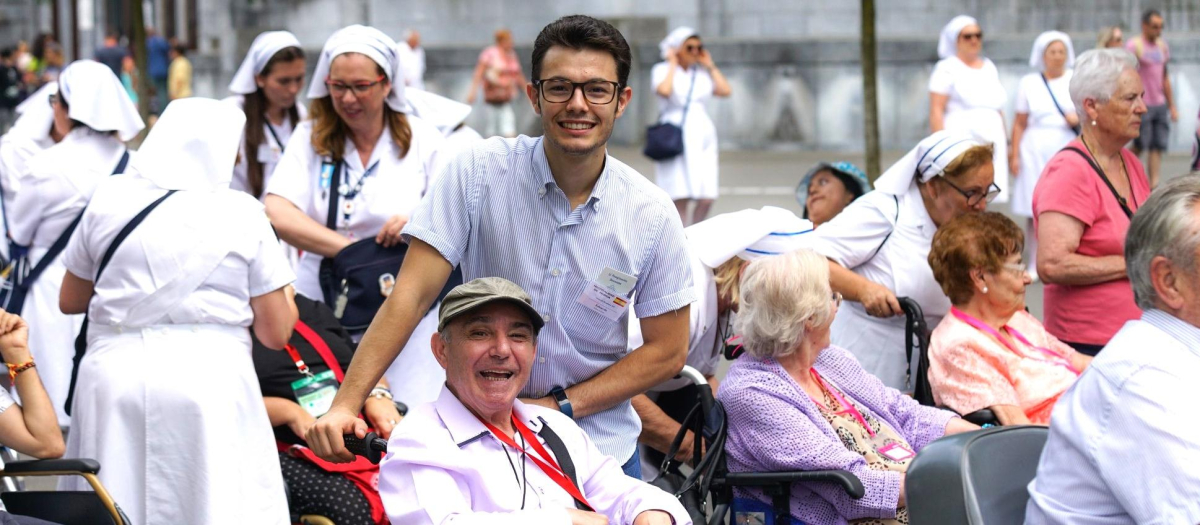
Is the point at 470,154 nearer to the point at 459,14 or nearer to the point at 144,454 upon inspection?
the point at 144,454

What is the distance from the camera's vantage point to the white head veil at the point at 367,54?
208 inches

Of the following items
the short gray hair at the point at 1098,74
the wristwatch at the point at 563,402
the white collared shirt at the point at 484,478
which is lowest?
the white collared shirt at the point at 484,478

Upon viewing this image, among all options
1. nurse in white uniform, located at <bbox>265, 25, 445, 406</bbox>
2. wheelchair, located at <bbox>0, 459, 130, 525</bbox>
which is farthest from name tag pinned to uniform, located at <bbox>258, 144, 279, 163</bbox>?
wheelchair, located at <bbox>0, 459, 130, 525</bbox>

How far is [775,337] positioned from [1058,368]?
128cm

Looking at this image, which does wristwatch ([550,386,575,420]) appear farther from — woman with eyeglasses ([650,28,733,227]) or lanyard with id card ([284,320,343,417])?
woman with eyeglasses ([650,28,733,227])

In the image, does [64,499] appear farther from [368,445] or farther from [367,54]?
[367,54]

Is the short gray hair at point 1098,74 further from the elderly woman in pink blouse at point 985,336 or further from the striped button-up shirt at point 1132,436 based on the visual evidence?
the striped button-up shirt at point 1132,436

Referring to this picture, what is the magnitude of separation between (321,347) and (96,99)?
1947 millimetres

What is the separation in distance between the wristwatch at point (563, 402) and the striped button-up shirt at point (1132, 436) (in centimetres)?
112

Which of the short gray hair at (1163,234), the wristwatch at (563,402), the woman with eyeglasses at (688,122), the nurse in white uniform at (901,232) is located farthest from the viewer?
the woman with eyeglasses at (688,122)

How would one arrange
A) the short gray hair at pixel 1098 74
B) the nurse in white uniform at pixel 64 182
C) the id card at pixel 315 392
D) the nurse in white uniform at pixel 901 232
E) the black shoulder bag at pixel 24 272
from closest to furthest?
A: the id card at pixel 315 392 < the nurse in white uniform at pixel 901 232 < the short gray hair at pixel 1098 74 < the nurse in white uniform at pixel 64 182 < the black shoulder bag at pixel 24 272

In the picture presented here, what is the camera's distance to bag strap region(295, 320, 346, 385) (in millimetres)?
4824

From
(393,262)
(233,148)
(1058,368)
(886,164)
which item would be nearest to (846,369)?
(1058,368)

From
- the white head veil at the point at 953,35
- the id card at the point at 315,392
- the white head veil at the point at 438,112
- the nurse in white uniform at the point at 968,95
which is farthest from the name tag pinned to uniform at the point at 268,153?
the white head veil at the point at 953,35
